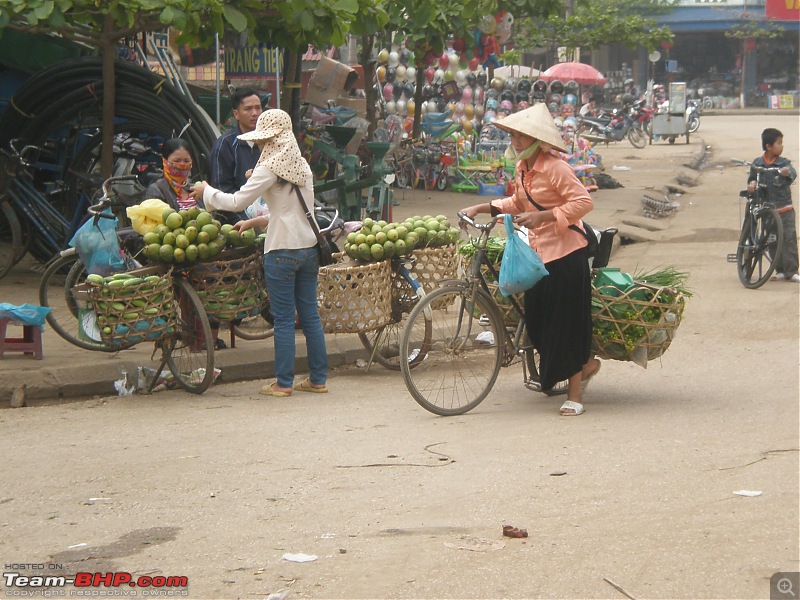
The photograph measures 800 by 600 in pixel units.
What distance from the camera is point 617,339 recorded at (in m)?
6.42

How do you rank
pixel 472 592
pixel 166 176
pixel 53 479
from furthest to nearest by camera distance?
pixel 166 176, pixel 53 479, pixel 472 592

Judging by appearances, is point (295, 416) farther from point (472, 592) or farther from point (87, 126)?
point (87, 126)

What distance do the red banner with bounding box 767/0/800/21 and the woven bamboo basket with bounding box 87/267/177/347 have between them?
55674 millimetres

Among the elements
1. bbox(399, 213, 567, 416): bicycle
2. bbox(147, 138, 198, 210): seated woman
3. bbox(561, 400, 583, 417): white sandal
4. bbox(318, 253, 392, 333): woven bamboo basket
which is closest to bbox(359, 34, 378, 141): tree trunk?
bbox(147, 138, 198, 210): seated woman

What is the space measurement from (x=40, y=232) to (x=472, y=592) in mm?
8036

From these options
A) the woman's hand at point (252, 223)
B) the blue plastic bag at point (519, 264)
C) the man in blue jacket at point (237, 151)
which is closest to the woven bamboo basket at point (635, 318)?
the blue plastic bag at point (519, 264)

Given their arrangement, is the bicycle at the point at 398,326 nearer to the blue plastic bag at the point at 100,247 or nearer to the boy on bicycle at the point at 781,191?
the blue plastic bag at the point at 100,247

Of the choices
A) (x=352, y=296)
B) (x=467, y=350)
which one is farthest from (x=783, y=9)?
(x=467, y=350)

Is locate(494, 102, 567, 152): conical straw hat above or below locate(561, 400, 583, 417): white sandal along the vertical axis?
above

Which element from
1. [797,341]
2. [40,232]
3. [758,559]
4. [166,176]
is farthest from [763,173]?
[758,559]

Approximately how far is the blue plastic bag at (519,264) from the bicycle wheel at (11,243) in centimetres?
601

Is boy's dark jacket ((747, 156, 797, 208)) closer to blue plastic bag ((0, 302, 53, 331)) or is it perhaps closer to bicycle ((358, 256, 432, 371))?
bicycle ((358, 256, 432, 371))

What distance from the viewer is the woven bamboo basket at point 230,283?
23.5 feet

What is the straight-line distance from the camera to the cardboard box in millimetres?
15547
